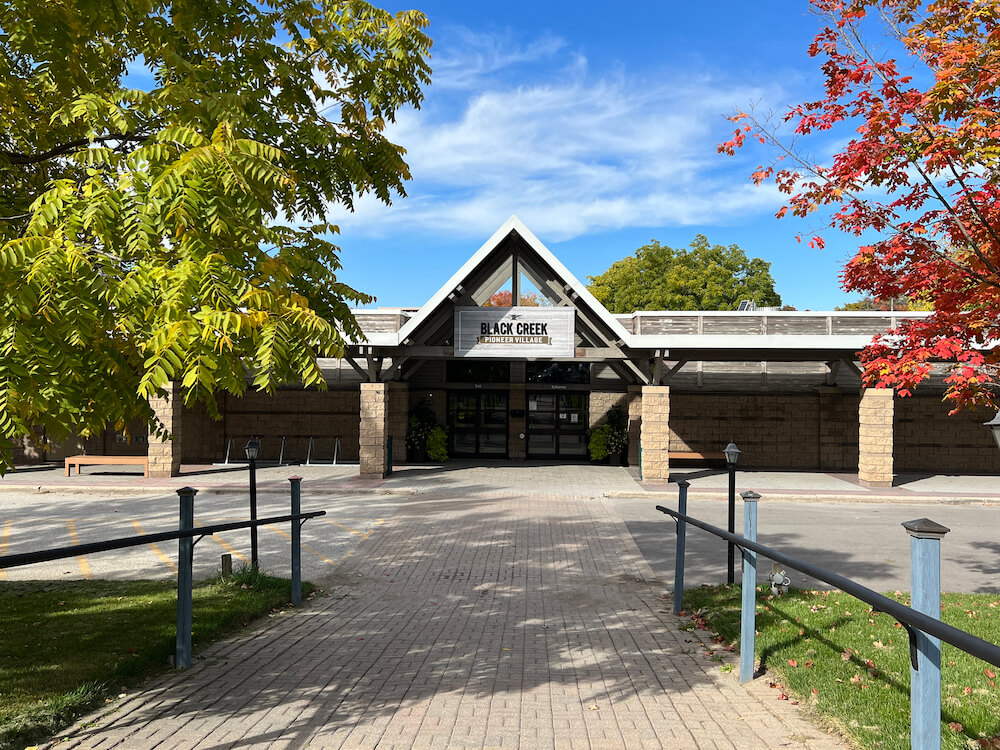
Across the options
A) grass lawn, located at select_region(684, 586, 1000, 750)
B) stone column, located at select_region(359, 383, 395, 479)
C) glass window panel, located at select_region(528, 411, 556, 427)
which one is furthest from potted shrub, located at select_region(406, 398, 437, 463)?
grass lawn, located at select_region(684, 586, 1000, 750)

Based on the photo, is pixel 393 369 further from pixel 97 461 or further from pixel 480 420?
pixel 97 461

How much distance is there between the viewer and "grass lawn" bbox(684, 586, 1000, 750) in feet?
13.6

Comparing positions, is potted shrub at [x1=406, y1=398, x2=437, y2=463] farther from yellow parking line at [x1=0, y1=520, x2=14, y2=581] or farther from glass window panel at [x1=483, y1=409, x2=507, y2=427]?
yellow parking line at [x1=0, y1=520, x2=14, y2=581]

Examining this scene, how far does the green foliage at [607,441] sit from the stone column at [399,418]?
6.57 meters

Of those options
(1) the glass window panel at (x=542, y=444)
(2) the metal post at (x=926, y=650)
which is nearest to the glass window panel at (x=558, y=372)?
(1) the glass window panel at (x=542, y=444)

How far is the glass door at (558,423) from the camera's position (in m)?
25.7

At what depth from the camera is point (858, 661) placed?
5426 mm

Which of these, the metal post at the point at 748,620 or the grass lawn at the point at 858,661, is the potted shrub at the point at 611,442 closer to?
the grass lawn at the point at 858,661

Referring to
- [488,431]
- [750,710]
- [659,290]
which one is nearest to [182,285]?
[750,710]

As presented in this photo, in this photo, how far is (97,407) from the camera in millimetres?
4250

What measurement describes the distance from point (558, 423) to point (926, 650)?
75.1 ft

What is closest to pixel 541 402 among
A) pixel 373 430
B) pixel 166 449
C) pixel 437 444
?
pixel 437 444

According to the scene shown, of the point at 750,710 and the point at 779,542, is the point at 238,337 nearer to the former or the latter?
the point at 750,710

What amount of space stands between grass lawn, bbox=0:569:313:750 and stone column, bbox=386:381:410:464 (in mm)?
15186
